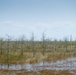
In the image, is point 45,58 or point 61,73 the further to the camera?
point 45,58

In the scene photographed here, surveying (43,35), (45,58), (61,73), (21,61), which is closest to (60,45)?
(43,35)

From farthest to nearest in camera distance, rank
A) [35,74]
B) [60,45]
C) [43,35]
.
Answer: [60,45]
[43,35]
[35,74]

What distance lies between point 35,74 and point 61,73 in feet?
14.6

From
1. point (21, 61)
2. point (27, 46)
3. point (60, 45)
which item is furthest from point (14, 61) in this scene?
point (60, 45)

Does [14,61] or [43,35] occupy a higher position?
A: [43,35]

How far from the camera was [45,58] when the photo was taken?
5609cm

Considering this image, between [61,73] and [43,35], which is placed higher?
[43,35]

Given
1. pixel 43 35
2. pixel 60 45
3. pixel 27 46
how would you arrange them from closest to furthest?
pixel 43 35
pixel 27 46
pixel 60 45

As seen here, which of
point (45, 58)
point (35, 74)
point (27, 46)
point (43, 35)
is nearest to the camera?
point (35, 74)

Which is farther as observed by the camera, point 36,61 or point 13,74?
point 36,61

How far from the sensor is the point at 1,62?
49875 millimetres

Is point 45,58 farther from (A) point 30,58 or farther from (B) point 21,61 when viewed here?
(B) point 21,61

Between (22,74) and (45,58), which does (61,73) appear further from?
(45,58)

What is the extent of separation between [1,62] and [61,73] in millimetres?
23566
